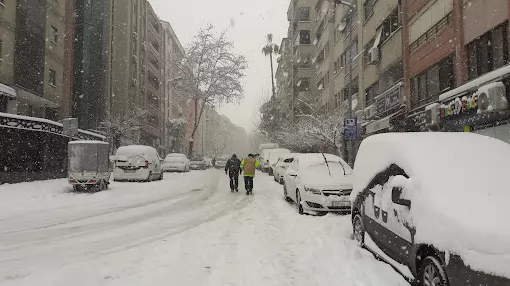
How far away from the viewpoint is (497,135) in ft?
47.1

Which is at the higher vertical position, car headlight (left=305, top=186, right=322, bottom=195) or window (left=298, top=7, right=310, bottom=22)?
window (left=298, top=7, right=310, bottom=22)

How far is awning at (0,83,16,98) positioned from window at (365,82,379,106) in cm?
2109

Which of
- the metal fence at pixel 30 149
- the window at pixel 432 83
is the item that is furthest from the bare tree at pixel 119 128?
the window at pixel 432 83

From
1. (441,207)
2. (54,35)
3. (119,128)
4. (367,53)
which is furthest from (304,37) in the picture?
(441,207)

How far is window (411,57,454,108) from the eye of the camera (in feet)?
58.4

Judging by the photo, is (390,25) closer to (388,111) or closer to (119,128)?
(388,111)

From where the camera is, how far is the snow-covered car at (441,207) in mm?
3539

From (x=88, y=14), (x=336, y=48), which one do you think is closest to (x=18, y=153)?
(x=88, y=14)

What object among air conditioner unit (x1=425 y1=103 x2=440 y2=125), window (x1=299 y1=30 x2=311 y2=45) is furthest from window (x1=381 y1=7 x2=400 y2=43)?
window (x1=299 y1=30 x2=311 y2=45)

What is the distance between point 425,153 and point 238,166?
41.6 ft

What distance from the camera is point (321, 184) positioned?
10.4m

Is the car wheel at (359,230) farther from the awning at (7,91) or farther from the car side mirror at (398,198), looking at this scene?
the awning at (7,91)

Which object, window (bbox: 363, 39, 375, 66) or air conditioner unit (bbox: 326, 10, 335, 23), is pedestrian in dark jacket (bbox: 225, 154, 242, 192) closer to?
window (bbox: 363, 39, 375, 66)

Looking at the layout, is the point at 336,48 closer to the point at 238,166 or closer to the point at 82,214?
the point at 238,166
